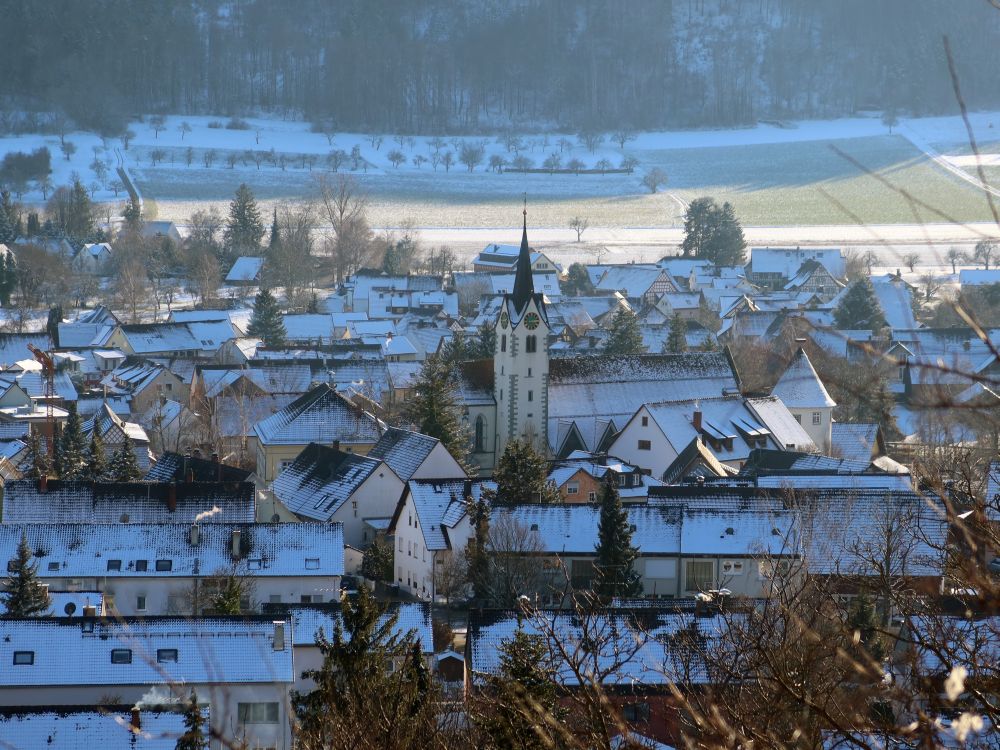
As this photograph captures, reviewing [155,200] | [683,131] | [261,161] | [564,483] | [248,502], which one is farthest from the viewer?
[683,131]

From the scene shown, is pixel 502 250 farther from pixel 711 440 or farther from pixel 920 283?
pixel 711 440

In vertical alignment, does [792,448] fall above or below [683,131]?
below

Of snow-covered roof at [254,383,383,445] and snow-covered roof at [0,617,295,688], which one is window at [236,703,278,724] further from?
snow-covered roof at [254,383,383,445]

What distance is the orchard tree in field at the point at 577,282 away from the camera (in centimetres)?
8150

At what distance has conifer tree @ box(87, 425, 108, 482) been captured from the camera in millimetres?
36156

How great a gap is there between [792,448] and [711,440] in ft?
8.62

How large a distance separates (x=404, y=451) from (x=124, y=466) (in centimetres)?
601

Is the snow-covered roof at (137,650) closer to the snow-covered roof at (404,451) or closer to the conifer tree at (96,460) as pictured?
the snow-covered roof at (404,451)

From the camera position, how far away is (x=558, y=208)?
116312 millimetres

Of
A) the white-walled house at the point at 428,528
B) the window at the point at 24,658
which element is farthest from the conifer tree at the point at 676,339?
the window at the point at 24,658

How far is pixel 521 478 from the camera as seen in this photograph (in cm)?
3189

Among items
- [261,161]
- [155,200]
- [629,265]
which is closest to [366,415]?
[629,265]

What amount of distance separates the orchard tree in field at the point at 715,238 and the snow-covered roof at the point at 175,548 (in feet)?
207

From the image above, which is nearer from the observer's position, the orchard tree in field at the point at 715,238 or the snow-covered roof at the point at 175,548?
the snow-covered roof at the point at 175,548
